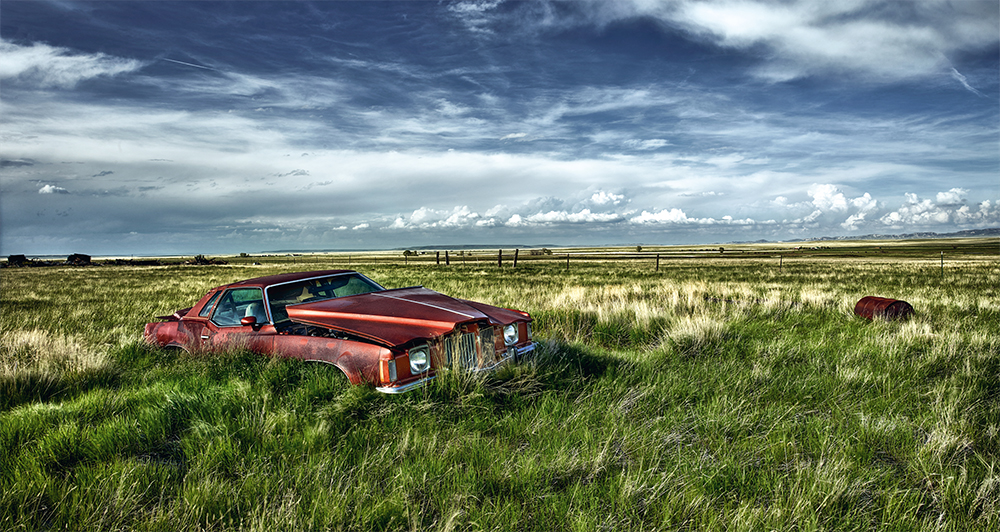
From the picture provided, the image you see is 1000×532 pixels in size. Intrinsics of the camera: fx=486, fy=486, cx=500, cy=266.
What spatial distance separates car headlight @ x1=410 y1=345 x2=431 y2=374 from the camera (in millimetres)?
4194

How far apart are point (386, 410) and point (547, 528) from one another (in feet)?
5.91

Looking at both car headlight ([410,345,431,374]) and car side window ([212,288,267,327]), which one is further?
car side window ([212,288,267,327])

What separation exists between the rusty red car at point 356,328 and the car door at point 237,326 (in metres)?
0.01


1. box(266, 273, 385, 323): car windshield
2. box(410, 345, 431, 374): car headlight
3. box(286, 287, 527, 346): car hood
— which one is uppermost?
box(266, 273, 385, 323): car windshield

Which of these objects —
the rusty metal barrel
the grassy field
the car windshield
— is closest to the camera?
the grassy field

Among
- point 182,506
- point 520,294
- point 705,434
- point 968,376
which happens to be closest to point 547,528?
point 705,434

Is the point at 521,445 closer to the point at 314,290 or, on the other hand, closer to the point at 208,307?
the point at 314,290

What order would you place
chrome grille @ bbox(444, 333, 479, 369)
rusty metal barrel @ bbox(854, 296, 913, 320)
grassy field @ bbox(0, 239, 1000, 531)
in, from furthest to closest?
rusty metal barrel @ bbox(854, 296, 913, 320), chrome grille @ bbox(444, 333, 479, 369), grassy field @ bbox(0, 239, 1000, 531)

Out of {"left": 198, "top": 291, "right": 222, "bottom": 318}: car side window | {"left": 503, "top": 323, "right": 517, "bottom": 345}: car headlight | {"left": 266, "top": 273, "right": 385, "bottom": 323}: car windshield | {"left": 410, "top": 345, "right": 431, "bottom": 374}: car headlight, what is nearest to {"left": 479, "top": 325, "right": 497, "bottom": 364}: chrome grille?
{"left": 503, "top": 323, "right": 517, "bottom": 345}: car headlight

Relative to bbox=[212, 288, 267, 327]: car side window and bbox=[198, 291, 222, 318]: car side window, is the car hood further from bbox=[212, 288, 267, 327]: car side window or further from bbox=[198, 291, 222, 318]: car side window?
bbox=[198, 291, 222, 318]: car side window

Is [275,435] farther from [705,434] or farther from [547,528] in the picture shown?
[705,434]

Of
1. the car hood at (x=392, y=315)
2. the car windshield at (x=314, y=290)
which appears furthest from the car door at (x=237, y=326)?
the car hood at (x=392, y=315)

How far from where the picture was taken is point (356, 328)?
4531 millimetres

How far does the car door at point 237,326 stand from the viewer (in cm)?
508
